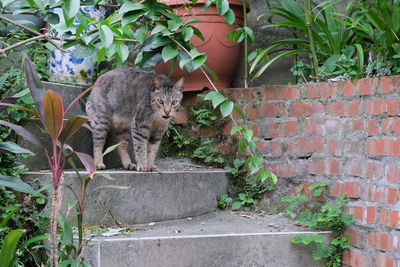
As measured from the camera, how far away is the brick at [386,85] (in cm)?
287

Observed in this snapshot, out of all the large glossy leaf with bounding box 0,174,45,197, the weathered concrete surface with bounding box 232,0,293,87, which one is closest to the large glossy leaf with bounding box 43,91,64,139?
the large glossy leaf with bounding box 0,174,45,197

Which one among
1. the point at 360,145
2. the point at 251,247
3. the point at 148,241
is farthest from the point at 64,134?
the point at 360,145

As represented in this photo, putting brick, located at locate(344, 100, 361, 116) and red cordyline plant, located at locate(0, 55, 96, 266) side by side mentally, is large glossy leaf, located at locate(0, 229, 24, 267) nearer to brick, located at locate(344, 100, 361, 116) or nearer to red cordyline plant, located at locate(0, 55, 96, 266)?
red cordyline plant, located at locate(0, 55, 96, 266)

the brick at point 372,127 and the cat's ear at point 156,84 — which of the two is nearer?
the brick at point 372,127

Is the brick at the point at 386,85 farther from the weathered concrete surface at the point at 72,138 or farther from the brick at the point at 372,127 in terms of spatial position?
the weathered concrete surface at the point at 72,138

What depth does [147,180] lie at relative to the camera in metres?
3.36

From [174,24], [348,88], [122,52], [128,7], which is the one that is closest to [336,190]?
[348,88]

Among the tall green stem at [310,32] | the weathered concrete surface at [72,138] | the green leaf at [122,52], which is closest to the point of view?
the green leaf at [122,52]

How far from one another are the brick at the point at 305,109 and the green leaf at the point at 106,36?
143cm

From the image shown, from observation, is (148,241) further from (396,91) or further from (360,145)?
(396,91)

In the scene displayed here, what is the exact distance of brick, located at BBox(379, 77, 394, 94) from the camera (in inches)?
113

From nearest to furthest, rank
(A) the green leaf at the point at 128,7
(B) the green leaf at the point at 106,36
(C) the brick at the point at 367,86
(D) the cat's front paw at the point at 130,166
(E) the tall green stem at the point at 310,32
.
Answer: (B) the green leaf at the point at 106,36 < (A) the green leaf at the point at 128,7 < (C) the brick at the point at 367,86 < (E) the tall green stem at the point at 310,32 < (D) the cat's front paw at the point at 130,166

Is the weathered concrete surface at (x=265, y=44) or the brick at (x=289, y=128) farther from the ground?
the weathered concrete surface at (x=265, y=44)

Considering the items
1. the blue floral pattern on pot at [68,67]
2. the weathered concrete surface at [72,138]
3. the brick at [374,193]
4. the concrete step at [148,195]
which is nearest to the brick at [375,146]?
the brick at [374,193]
